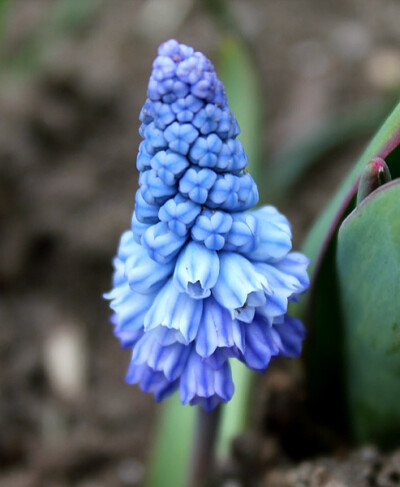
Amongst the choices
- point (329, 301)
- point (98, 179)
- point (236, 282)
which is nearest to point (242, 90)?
point (98, 179)

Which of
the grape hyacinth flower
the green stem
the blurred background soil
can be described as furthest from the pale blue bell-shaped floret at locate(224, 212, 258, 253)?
the blurred background soil

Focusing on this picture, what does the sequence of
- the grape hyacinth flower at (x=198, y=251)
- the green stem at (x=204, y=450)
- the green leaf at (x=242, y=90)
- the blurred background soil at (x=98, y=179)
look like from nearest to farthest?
the grape hyacinth flower at (x=198, y=251) < the green stem at (x=204, y=450) < the blurred background soil at (x=98, y=179) < the green leaf at (x=242, y=90)

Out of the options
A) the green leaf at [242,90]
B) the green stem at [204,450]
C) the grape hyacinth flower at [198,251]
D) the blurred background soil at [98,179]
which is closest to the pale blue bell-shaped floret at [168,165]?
the grape hyacinth flower at [198,251]

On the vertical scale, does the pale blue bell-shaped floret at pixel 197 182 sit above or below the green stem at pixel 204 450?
above

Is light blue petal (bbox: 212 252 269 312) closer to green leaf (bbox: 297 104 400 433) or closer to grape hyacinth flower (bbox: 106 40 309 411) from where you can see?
grape hyacinth flower (bbox: 106 40 309 411)

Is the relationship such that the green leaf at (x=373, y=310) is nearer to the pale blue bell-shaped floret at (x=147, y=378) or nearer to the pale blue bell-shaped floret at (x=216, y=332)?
the pale blue bell-shaped floret at (x=216, y=332)

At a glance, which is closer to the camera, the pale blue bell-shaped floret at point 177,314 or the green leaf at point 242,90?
the pale blue bell-shaped floret at point 177,314

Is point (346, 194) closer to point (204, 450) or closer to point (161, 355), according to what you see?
point (161, 355)
